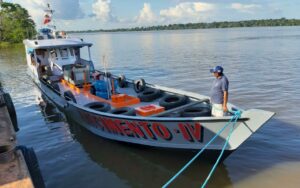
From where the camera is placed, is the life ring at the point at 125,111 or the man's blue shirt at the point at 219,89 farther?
the life ring at the point at 125,111

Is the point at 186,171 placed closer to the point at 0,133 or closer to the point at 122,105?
the point at 122,105

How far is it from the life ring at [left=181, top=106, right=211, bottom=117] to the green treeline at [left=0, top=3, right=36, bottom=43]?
65.9m

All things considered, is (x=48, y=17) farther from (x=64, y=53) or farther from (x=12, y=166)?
(x=12, y=166)

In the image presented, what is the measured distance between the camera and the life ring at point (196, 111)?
7.94m

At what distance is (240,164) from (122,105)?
431cm

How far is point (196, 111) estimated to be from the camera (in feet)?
27.4

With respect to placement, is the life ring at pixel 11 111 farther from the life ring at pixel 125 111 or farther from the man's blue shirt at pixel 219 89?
the man's blue shirt at pixel 219 89

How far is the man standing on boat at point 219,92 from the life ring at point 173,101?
5.36 feet

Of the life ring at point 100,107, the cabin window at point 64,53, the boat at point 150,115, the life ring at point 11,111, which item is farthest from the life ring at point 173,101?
the cabin window at point 64,53

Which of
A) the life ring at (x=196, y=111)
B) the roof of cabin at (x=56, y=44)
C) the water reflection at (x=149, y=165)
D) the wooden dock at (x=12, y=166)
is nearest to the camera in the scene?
the wooden dock at (x=12, y=166)

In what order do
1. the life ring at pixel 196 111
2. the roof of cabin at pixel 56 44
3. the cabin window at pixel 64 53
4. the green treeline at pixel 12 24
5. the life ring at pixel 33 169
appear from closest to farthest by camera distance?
the life ring at pixel 33 169
the life ring at pixel 196 111
the roof of cabin at pixel 56 44
the cabin window at pixel 64 53
the green treeline at pixel 12 24

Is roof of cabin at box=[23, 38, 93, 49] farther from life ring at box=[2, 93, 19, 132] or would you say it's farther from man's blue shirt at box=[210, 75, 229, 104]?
man's blue shirt at box=[210, 75, 229, 104]

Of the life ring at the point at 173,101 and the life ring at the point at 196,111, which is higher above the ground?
the life ring at the point at 173,101

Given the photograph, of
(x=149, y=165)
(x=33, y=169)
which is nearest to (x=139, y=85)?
(x=149, y=165)
